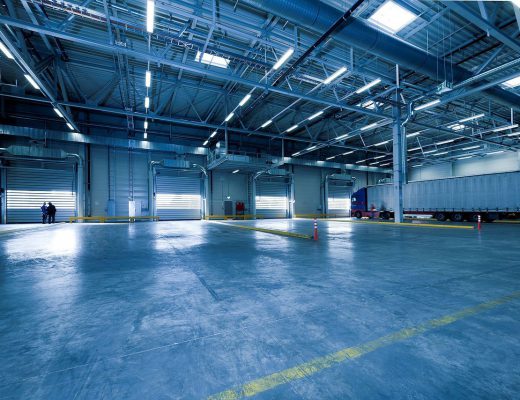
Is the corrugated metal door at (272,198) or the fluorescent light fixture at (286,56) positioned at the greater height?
the fluorescent light fixture at (286,56)

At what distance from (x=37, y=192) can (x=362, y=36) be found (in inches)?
957

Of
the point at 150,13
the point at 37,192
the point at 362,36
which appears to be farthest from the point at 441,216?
the point at 37,192

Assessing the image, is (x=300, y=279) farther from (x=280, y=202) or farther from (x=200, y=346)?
(x=280, y=202)

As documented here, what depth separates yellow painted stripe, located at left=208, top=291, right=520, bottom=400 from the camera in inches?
60.7

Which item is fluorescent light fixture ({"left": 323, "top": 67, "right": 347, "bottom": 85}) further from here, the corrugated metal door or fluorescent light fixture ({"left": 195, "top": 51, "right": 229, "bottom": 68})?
the corrugated metal door

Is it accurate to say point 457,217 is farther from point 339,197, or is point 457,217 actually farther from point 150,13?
point 150,13

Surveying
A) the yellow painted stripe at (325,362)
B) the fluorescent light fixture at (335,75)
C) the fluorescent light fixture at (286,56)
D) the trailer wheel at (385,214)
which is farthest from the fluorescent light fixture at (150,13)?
the trailer wheel at (385,214)

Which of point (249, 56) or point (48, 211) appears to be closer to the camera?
point (249, 56)

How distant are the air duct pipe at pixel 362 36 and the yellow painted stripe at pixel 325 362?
8377 mm

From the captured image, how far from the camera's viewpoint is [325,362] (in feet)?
5.95

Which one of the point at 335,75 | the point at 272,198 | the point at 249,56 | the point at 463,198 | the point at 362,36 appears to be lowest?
the point at 463,198

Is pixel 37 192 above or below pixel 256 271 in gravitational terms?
above

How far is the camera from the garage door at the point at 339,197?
32.4 meters

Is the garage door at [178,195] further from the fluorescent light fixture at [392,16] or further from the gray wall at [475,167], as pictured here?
the gray wall at [475,167]
